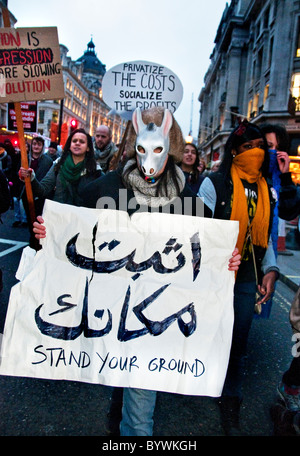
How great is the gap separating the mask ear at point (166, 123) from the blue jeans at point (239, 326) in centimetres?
117

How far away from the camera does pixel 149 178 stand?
2170 mm

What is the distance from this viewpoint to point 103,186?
230cm

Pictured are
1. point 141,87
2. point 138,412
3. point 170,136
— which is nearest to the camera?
point 138,412

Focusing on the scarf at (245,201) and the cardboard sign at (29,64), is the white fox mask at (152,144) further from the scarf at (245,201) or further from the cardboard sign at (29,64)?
the cardboard sign at (29,64)

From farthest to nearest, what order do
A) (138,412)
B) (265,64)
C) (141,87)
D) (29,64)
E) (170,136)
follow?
1. (265,64)
2. (141,87)
3. (29,64)
4. (170,136)
5. (138,412)

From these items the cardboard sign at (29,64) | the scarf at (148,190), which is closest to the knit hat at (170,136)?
the scarf at (148,190)

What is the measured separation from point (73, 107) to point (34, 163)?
271 feet

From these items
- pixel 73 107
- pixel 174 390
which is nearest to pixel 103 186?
pixel 174 390

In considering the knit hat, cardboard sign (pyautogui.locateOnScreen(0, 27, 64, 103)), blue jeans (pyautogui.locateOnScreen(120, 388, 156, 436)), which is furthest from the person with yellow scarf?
cardboard sign (pyautogui.locateOnScreen(0, 27, 64, 103))

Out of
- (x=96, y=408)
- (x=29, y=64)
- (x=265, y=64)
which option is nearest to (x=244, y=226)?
(x=96, y=408)

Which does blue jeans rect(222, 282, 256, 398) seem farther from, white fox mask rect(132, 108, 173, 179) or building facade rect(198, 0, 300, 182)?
building facade rect(198, 0, 300, 182)

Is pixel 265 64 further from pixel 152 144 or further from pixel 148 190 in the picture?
pixel 148 190

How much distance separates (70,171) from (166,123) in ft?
6.48

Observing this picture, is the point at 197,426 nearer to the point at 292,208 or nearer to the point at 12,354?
the point at 12,354
